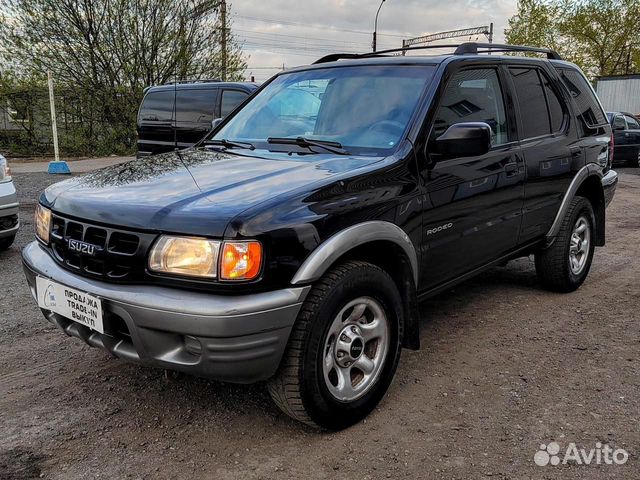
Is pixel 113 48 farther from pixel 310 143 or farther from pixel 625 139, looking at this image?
pixel 310 143

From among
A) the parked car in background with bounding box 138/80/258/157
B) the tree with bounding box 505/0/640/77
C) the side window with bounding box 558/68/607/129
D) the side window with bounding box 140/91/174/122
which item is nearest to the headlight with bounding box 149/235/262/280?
the side window with bounding box 558/68/607/129

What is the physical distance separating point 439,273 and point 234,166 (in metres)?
1.30

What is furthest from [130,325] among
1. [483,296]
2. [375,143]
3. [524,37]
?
[524,37]

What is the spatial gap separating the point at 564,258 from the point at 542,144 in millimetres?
971

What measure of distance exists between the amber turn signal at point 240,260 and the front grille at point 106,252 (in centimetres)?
33

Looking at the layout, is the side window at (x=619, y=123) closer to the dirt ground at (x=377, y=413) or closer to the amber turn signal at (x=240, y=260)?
the dirt ground at (x=377, y=413)

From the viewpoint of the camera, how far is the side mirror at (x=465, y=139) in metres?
3.10

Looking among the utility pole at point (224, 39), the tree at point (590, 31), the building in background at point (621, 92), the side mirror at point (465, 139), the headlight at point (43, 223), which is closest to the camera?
the headlight at point (43, 223)

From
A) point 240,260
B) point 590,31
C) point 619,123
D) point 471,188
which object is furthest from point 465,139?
point 590,31

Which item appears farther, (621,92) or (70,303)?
(621,92)

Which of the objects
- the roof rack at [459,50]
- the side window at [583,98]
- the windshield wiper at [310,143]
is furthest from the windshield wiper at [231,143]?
the side window at [583,98]

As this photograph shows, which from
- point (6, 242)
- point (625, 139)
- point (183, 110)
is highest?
point (183, 110)

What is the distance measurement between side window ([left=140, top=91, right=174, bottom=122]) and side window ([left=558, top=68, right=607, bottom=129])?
7.42 m

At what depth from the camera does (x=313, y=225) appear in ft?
8.31
